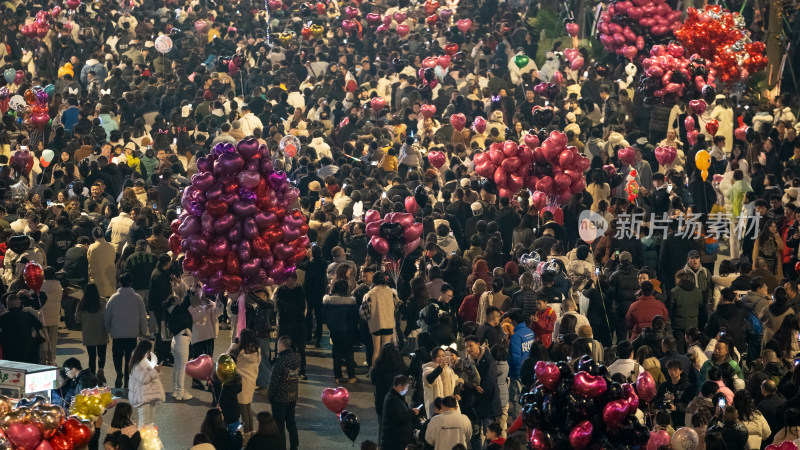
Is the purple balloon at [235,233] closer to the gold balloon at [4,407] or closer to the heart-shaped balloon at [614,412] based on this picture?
the gold balloon at [4,407]

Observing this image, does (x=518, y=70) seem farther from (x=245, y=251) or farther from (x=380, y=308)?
(x=245, y=251)

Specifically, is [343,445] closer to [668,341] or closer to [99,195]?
[668,341]

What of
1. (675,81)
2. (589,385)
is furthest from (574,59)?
(589,385)

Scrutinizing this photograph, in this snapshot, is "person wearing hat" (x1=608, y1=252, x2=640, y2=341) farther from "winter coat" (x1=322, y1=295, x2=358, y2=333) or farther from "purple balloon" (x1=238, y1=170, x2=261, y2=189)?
"purple balloon" (x1=238, y1=170, x2=261, y2=189)

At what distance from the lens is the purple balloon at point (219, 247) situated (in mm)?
14953

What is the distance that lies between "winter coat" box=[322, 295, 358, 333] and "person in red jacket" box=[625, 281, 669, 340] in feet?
9.53

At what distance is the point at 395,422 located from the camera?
12422 millimetres

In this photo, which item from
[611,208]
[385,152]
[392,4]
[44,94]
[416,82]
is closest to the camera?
[611,208]

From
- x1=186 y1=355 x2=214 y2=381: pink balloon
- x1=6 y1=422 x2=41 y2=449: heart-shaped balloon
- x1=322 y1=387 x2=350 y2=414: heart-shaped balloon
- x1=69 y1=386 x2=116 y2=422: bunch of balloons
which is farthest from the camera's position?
x1=186 y1=355 x2=214 y2=381: pink balloon

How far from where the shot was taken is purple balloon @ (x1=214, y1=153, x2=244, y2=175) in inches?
586

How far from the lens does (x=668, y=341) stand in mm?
13422

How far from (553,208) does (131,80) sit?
11.6 m

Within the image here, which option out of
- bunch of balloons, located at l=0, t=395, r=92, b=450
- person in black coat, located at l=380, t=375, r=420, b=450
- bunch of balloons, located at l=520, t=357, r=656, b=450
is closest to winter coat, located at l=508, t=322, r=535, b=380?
person in black coat, located at l=380, t=375, r=420, b=450

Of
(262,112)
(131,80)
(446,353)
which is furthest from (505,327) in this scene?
(131,80)
